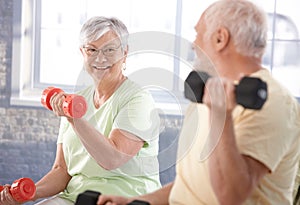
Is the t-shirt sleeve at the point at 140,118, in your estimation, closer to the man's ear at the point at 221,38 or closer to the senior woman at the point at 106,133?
the senior woman at the point at 106,133

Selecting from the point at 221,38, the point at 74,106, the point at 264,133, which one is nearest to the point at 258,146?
Answer: the point at 264,133

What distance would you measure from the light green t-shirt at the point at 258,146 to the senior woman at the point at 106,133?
0.19 metres

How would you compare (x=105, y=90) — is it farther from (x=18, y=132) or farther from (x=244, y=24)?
(x=18, y=132)

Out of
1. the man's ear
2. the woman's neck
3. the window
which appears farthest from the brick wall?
the man's ear

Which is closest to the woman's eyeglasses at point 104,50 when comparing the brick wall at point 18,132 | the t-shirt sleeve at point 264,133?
the t-shirt sleeve at point 264,133

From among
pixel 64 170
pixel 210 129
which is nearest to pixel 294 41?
pixel 64 170

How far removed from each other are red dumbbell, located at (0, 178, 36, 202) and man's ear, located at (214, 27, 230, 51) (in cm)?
94

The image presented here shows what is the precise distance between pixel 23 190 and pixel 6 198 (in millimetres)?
88

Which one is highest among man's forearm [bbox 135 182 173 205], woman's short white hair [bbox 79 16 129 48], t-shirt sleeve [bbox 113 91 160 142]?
woman's short white hair [bbox 79 16 129 48]

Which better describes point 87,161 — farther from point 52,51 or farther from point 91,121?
point 52,51

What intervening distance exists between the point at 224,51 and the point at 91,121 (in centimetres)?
64

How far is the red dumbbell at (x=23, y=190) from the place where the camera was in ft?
6.27

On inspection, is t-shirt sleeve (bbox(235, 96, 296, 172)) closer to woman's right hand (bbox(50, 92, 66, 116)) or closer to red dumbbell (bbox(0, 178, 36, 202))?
woman's right hand (bbox(50, 92, 66, 116))

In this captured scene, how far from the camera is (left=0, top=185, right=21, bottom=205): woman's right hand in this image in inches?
76.7
